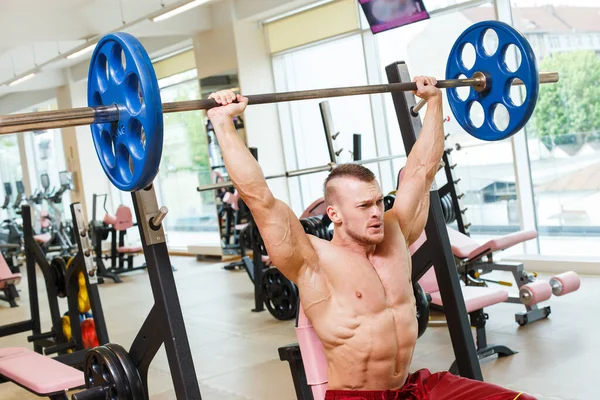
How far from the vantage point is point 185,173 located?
1080cm

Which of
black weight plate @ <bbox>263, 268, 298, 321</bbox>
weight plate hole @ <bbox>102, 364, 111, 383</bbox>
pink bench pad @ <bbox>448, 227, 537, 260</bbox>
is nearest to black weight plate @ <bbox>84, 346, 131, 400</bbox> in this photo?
weight plate hole @ <bbox>102, 364, 111, 383</bbox>

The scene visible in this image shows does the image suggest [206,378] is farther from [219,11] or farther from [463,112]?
[219,11]

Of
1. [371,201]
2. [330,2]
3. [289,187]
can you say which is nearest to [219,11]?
[330,2]

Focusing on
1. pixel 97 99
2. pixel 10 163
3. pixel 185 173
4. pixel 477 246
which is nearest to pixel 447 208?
pixel 477 246

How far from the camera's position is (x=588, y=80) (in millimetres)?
5863

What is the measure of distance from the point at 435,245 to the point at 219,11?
6.43 meters

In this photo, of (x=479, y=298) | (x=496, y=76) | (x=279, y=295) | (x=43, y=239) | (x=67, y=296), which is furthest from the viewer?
(x=43, y=239)

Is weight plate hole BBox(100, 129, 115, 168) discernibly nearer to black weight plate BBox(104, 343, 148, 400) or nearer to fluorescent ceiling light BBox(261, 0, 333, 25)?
black weight plate BBox(104, 343, 148, 400)

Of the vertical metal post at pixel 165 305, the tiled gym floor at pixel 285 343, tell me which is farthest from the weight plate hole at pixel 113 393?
the tiled gym floor at pixel 285 343

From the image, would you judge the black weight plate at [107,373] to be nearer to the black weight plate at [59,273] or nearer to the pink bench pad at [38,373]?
the pink bench pad at [38,373]

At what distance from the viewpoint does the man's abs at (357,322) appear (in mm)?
2121

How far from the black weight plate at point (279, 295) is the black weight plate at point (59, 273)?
1.49 m

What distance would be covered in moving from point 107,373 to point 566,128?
4669mm

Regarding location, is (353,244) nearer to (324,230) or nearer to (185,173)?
(324,230)
